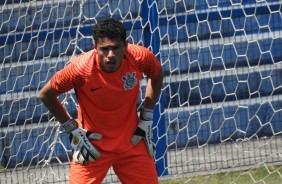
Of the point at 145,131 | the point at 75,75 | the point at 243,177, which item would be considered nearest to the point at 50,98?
the point at 75,75

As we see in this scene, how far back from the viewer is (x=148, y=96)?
5695 mm

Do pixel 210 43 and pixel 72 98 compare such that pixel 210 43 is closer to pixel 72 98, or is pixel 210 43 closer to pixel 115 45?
pixel 72 98

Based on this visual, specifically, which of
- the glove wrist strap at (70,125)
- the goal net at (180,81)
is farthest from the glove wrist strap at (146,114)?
the goal net at (180,81)

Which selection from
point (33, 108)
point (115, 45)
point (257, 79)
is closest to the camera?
point (115, 45)

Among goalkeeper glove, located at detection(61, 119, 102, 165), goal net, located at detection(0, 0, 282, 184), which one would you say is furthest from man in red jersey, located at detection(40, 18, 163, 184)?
goal net, located at detection(0, 0, 282, 184)

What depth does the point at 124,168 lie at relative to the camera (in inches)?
216

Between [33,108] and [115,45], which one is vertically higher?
[115,45]

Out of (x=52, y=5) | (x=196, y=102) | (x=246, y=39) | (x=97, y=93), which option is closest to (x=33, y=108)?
(x=52, y=5)

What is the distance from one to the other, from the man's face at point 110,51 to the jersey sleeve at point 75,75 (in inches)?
3.7

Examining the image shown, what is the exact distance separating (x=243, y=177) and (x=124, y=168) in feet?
6.78

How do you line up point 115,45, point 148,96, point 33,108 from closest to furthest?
point 115,45 → point 148,96 → point 33,108

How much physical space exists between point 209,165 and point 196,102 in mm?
525

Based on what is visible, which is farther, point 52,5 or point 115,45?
point 52,5

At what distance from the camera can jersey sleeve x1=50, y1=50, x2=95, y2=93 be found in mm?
5324
